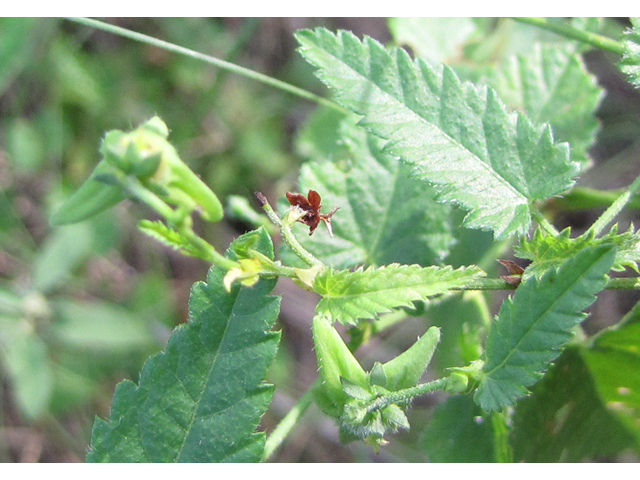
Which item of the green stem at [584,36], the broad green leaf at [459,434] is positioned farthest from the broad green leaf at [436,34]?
the broad green leaf at [459,434]

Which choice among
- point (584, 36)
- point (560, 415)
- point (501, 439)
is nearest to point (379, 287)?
point (501, 439)

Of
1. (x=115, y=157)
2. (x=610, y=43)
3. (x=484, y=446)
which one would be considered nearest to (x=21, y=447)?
(x=484, y=446)

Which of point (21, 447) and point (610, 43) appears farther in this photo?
point (21, 447)

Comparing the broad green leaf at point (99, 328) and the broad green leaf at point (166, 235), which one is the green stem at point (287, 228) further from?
the broad green leaf at point (99, 328)
